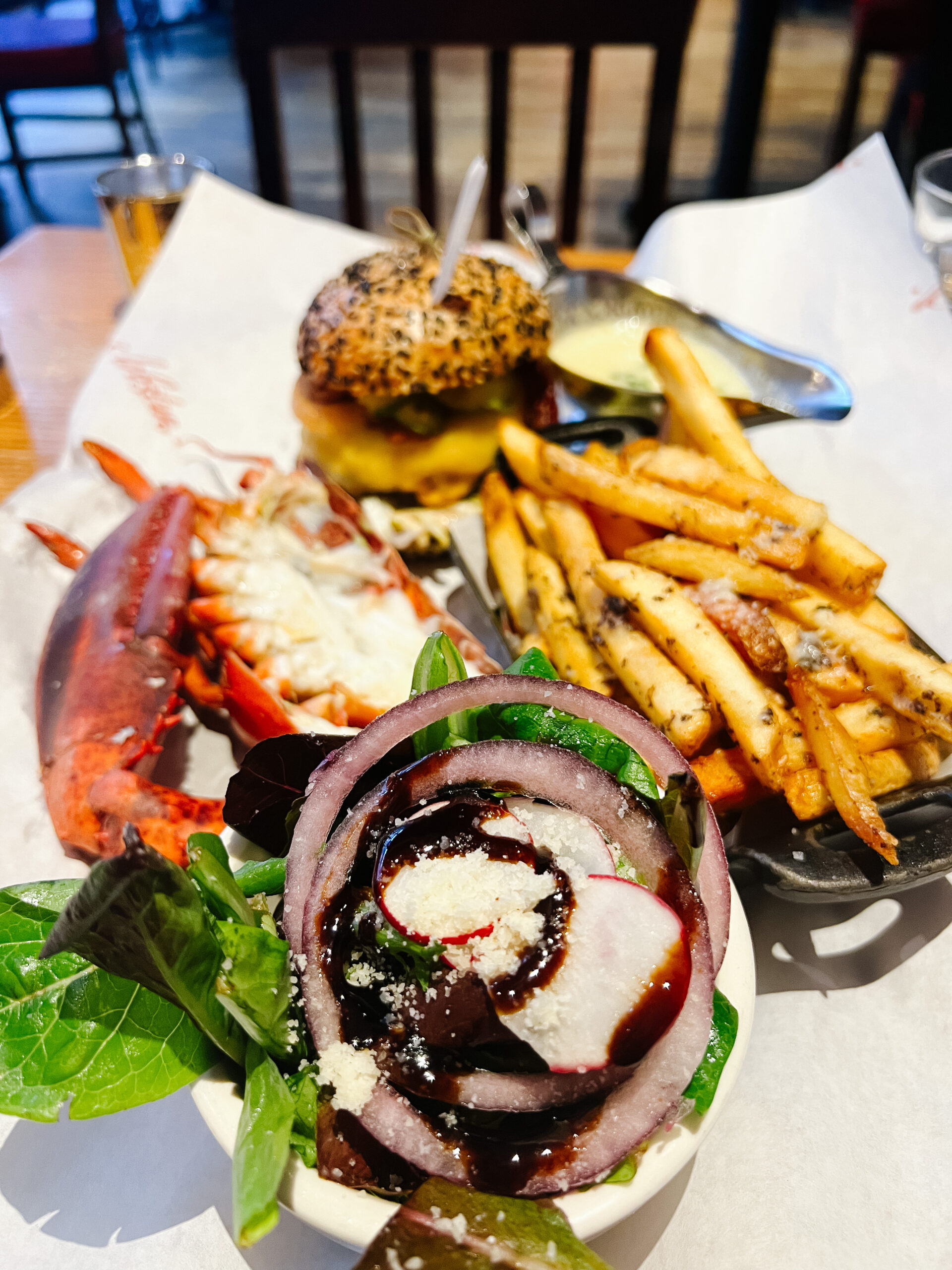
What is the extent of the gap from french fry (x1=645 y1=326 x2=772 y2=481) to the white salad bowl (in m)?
1.04

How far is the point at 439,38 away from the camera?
3582 millimetres

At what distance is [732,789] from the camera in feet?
4.26

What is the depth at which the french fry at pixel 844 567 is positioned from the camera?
145cm

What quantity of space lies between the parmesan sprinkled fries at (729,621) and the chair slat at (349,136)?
111 inches

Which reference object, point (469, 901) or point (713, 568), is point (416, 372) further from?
point (469, 901)

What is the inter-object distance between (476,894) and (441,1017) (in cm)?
12

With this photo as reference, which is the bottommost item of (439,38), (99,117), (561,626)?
(99,117)

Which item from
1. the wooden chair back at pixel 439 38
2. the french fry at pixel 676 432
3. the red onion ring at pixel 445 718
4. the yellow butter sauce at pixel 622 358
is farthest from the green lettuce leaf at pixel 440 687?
the wooden chair back at pixel 439 38

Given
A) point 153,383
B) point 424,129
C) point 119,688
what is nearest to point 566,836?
point 119,688

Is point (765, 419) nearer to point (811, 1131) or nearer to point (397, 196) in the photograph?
point (811, 1131)

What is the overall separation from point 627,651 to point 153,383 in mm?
1761

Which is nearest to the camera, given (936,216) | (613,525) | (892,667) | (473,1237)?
(473,1237)

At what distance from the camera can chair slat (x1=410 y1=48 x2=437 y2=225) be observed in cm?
375

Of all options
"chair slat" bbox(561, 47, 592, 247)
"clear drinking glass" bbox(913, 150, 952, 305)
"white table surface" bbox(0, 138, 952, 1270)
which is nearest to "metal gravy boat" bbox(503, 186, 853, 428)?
"clear drinking glass" bbox(913, 150, 952, 305)
